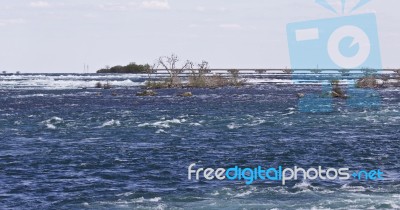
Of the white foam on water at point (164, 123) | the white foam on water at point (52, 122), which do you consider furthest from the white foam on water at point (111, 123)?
the white foam on water at point (52, 122)

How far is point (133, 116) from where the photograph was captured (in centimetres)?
6028

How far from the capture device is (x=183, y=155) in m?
36.3

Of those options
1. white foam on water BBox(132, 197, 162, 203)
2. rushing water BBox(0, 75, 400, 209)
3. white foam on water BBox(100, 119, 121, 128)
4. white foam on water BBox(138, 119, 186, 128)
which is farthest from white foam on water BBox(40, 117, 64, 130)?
white foam on water BBox(132, 197, 162, 203)

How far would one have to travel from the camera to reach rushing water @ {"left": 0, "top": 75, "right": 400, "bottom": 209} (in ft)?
83.0

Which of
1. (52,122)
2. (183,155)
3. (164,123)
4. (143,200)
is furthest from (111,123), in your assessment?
(143,200)

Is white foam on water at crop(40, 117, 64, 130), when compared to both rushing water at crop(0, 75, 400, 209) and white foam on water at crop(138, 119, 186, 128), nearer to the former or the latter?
rushing water at crop(0, 75, 400, 209)

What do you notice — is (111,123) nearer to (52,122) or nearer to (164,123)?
(164,123)

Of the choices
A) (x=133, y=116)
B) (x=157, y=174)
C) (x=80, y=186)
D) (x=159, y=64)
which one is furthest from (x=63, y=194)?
(x=159, y=64)

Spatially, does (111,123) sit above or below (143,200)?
above

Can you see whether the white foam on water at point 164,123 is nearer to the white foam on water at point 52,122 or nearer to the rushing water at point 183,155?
the rushing water at point 183,155

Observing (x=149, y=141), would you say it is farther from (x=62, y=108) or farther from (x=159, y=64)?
(x=159, y=64)

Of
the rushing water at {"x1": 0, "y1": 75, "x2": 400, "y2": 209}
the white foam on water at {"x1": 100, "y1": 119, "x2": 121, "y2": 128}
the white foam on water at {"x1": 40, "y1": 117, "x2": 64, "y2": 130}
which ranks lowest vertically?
the rushing water at {"x1": 0, "y1": 75, "x2": 400, "y2": 209}

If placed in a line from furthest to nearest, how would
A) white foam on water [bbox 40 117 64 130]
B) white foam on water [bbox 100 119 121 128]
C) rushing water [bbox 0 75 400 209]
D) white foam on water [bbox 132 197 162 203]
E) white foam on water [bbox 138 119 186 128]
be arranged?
white foam on water [bbox 100 119 121 128] → white foam on water [bbox 138 119 186 128] → white foam on water [bbox 40 117 64 130] → rushing water [bbox 0 75 400 209] → white foam on water [bbox 132 197 162 203]

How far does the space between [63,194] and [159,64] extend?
96.8 m
